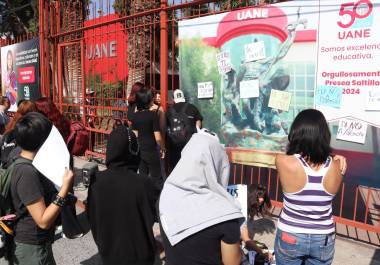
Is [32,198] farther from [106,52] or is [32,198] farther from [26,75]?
[26,75]

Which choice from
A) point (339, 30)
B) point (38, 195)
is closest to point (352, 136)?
point (339, 30)

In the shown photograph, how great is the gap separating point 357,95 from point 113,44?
4.63 meters

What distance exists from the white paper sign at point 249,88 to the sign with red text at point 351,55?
74 cm

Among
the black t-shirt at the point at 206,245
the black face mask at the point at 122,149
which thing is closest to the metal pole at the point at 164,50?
the black face mask at the point at 122,149

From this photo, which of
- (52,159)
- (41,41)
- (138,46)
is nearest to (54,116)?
(52,159)

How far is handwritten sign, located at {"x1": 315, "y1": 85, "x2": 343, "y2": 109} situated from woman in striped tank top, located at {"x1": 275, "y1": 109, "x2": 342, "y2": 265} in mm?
1624

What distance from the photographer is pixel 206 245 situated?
1.90m

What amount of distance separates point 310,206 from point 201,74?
307 cm

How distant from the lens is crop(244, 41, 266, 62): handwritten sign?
170 inches

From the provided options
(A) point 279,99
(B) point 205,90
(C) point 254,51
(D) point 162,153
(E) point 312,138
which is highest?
(C) point 254,51

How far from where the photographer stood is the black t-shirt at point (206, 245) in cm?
185

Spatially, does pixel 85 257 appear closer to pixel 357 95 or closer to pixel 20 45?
pixel 357 95

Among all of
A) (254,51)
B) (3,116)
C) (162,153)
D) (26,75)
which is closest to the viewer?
(254,51)

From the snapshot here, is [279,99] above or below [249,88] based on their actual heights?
below
